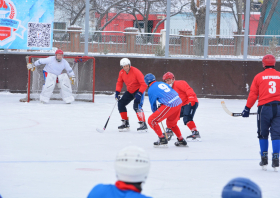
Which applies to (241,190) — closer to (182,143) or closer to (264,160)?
(264,160)

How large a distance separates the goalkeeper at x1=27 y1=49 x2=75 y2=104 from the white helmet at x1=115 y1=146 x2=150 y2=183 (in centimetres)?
1056

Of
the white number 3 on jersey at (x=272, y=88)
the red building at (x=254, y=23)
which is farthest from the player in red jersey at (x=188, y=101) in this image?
the red building at (x=254, y=23)

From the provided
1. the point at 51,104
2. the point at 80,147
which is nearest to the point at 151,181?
the point at 80,147

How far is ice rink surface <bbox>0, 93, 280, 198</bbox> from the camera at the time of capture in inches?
182

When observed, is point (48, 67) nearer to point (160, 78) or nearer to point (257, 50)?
point (160, 78)

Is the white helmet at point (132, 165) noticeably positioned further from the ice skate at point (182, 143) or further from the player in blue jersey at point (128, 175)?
the ice skate at point (182, 143)

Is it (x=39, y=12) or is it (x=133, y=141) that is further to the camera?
(x=39, y=12)

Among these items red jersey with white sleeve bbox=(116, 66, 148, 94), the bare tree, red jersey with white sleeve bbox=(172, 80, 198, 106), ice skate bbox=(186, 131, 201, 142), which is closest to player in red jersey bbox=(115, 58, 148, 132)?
red jersey with white sleeve bbox=(116, 66, 148, 94)

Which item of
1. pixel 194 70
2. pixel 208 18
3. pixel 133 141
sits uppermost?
pixel 208 18

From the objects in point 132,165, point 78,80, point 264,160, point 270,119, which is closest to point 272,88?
point 270,119

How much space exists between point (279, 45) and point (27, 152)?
10.4 m

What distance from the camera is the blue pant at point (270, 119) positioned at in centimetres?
545

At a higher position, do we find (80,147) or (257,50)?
(257,50)

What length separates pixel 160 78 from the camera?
14750 millimetres
